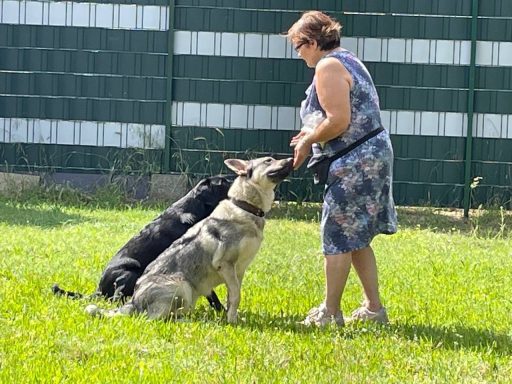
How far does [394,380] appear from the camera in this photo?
598 cm

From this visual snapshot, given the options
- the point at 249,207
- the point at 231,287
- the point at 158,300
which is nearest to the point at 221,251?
the point at 231,287

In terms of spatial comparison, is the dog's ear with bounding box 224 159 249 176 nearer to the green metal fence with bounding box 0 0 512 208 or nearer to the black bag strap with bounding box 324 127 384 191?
the black bag strap with bounding box 324 127 384 191

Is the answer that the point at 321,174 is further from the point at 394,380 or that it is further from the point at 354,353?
the point at 394,380

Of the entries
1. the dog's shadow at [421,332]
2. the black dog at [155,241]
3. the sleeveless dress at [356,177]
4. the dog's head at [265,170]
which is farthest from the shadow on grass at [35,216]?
the sleeveless dress at [356,177]

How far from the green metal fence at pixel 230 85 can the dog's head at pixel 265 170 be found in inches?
309

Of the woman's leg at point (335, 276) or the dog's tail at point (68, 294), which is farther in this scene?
the dog's tail at point (68, 294)

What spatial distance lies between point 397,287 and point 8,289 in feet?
10.4

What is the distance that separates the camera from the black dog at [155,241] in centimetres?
823

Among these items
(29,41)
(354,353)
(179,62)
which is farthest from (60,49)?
(354,353)

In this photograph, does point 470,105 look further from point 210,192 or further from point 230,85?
point 210,192

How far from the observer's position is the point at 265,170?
25.3ft

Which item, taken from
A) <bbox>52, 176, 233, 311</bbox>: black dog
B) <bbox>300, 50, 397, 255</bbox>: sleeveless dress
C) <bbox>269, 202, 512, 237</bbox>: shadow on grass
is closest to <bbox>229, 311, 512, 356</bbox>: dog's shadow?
<bbox>300, 50, 397, 255</bbox>: sleeveless dress

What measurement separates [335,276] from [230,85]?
28.0ft

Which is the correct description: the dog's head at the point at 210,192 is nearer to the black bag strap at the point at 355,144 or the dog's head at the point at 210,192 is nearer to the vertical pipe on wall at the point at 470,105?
the black bag strap at the point at 355,144
